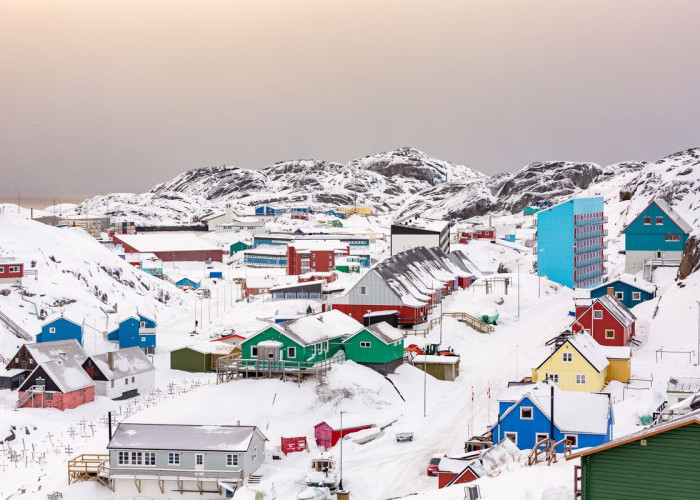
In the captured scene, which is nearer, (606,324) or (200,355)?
(606,324)

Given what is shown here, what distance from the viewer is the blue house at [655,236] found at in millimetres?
68875

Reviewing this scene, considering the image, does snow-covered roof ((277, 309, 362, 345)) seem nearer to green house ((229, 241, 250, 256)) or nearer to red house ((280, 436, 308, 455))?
red house ((280, 436, 308, 455))

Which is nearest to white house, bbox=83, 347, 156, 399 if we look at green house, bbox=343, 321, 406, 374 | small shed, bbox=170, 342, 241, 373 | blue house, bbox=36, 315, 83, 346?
small shed, bbox=170, 342, 241, 373

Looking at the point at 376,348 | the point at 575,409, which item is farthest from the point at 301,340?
the point at 575,409

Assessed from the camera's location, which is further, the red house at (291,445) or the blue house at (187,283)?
the blue house at (187,283)

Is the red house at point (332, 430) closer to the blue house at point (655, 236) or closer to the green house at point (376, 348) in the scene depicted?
the green house at point (376, 348)

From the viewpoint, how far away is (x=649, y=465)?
59.7ft

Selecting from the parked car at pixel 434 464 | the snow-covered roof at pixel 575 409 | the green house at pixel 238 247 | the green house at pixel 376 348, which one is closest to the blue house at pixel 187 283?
the green house at pixel 238 247

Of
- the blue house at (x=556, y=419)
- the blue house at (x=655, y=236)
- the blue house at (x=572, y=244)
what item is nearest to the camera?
the blue house at (x=556, y=419)

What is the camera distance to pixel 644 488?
18266 mm

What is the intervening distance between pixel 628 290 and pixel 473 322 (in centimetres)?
1095

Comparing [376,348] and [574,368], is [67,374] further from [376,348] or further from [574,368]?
[574,368]

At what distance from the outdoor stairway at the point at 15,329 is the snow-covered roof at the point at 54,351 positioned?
403 inches

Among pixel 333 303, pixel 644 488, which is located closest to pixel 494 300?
pixel 333 303
